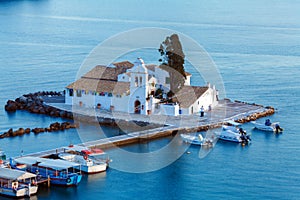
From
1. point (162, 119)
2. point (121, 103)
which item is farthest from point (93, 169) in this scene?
point (121, 103)

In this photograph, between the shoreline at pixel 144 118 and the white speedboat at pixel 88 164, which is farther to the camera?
the shoreline at pixel 144 118

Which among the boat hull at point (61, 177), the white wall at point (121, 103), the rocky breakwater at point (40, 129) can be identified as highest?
the white wall at point (121, 103)

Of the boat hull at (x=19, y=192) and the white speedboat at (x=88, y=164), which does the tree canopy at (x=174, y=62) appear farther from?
the boat hull at (x=19, y=192)

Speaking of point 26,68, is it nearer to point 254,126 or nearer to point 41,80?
point 41,80

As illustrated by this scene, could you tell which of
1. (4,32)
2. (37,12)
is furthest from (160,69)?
(37,12)

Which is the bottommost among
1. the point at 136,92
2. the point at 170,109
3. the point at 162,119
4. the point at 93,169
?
the point at 93,169

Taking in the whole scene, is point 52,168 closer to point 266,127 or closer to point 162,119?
point 162,119

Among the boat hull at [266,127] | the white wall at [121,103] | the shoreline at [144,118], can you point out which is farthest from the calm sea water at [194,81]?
the white wall at [121,103]
